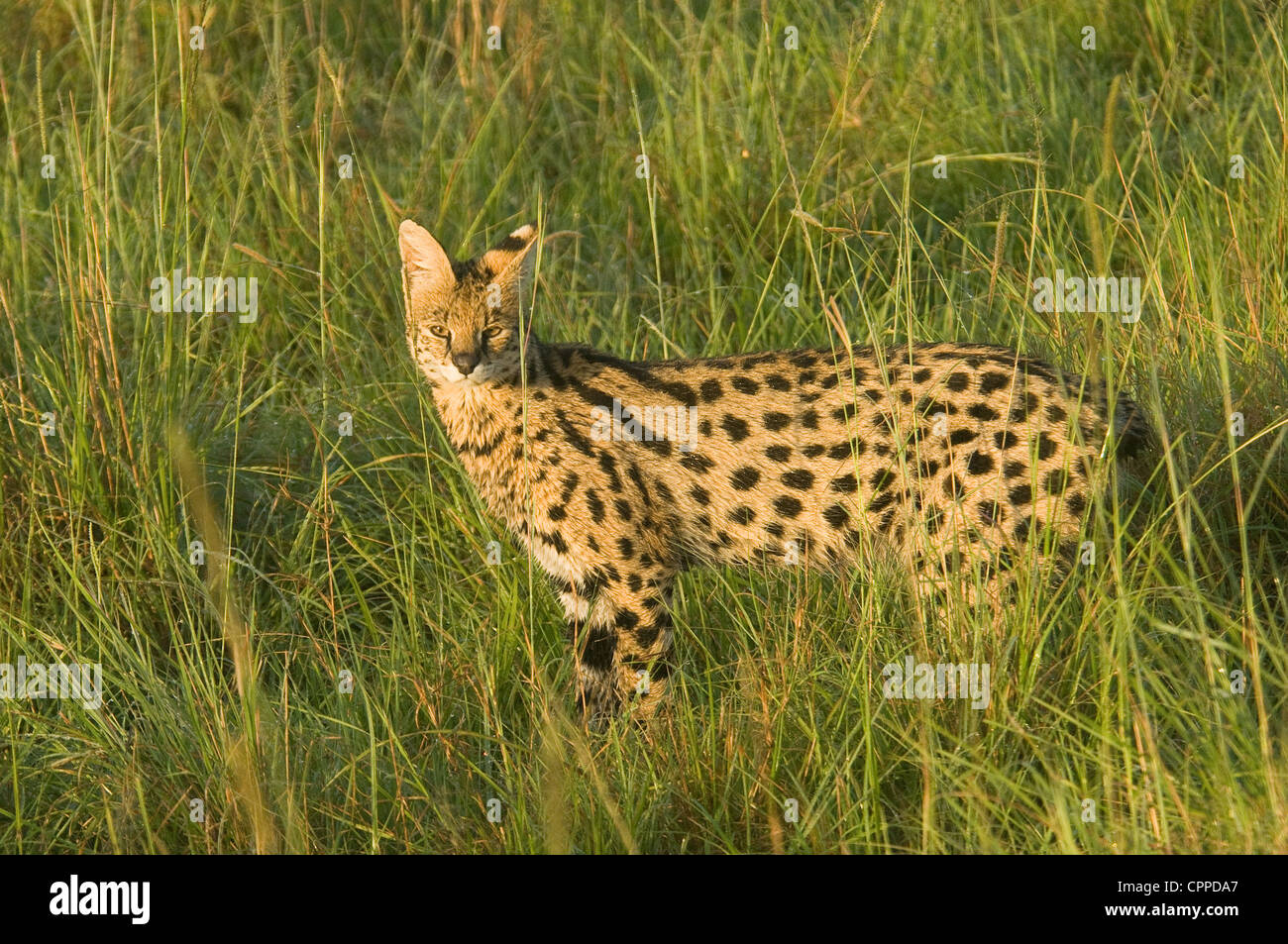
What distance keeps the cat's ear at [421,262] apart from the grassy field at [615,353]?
1.18 feet

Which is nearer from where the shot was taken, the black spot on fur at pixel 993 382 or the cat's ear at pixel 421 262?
the black spot on fur at pixel 993 382

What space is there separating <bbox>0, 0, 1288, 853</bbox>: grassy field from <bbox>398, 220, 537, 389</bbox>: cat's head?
1.14 feet

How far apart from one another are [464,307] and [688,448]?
882 millimetres

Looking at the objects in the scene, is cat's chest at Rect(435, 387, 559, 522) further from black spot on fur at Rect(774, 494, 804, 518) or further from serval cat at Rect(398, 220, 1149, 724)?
black spot on fur at Rect(774, 494, 804, 518)

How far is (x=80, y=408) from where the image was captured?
16.4 ft

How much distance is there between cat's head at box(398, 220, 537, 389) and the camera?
4965 mm

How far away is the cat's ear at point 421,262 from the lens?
201 inches

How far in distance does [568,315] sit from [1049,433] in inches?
98.6

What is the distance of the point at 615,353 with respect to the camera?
611 cm

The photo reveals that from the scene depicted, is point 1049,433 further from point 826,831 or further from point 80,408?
point 80,408

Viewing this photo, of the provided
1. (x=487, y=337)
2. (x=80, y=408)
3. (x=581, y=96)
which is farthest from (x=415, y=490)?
(x=581, y=96)

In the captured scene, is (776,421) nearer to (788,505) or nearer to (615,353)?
(788,505)

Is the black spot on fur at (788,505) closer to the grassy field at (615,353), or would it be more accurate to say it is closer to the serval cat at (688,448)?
the serval cat at (688,448)

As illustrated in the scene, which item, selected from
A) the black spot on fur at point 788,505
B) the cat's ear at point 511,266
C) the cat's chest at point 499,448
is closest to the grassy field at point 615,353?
the cat's chest at point 499,448
